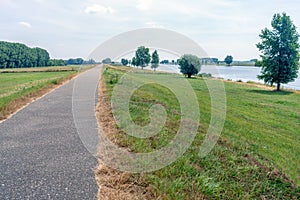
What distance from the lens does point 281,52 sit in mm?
34312

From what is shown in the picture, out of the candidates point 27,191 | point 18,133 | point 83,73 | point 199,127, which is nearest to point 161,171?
point 27,191

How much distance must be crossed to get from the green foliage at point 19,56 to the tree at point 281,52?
88757 millimetres

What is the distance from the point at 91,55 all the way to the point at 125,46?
1205 millimetres

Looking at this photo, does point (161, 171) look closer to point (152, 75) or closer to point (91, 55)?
point (91, 55)

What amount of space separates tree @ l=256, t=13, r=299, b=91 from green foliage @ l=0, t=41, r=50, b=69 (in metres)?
88.8

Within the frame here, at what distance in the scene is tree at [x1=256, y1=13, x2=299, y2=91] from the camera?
33.8m

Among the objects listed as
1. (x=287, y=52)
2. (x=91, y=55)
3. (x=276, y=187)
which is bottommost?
(x=276, y=187)

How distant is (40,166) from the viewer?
4516 mm

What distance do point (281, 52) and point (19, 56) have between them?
319 feet

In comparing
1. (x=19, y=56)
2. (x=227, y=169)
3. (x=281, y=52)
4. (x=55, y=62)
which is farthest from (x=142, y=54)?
(x=55, y=62)

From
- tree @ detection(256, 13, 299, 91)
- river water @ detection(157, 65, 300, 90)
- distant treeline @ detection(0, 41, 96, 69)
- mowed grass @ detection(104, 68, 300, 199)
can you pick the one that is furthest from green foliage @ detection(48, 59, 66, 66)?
mowed grass @ detection(104, 68, 300, 199)

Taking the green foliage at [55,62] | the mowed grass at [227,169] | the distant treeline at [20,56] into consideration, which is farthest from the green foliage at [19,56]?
the mowed grass at [227,169]

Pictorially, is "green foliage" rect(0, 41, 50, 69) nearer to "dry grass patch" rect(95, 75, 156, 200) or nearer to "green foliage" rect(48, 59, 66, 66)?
"green foliage" rect(48, 59, 66, 66)

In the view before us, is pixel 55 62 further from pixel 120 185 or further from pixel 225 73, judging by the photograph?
pixel 120 185
